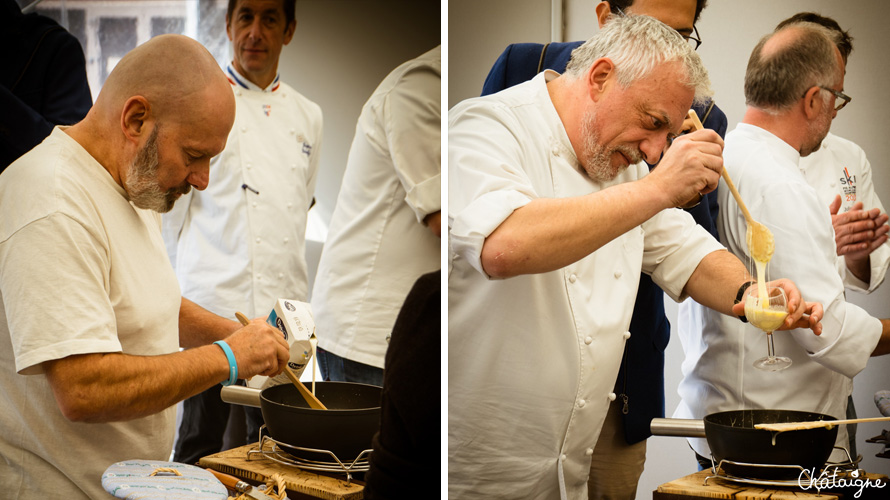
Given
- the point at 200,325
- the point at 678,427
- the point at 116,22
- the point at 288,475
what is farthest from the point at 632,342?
the point at 116,22

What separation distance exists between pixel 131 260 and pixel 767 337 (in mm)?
1114

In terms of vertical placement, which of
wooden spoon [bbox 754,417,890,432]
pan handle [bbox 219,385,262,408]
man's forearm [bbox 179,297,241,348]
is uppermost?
man's forearm [bbox 179,297,241,348]

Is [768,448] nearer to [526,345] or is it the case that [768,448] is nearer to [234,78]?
[526,345]

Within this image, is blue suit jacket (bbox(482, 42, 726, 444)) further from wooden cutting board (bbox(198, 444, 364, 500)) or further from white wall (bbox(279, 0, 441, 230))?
wooden cutting board (bbox(198, 444, 364, 500))

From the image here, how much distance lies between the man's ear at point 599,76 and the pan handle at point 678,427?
0.57 meters

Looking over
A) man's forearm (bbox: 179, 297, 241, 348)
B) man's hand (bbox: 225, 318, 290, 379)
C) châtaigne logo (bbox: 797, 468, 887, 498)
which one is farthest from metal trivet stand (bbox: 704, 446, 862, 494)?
man's forearm (bbox: 179, 297, 241, 348)

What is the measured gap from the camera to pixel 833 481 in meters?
1.33

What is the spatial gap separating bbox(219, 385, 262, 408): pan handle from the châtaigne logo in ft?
2.97

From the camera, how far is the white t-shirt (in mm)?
1035

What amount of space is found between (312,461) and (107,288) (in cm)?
40

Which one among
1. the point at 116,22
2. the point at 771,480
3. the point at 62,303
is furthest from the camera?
the point at 771,480

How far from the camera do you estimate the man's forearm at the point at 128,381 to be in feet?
3.47

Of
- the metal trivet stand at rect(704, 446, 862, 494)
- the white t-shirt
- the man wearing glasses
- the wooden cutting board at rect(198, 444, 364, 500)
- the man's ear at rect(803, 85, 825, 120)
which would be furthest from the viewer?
the man's ear at rect(803, 85, 825, 120)

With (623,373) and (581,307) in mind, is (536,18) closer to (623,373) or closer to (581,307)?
(581,307)
